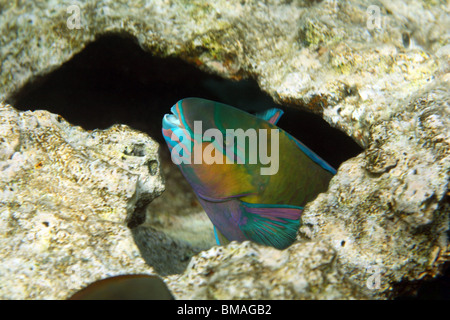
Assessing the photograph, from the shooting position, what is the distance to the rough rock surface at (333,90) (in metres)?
1.42

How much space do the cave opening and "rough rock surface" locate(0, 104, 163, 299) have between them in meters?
0.69

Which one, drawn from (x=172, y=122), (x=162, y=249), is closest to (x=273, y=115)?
(x=172, y=122)

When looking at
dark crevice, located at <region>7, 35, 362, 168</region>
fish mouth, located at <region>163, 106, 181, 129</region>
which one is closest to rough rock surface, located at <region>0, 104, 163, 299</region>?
fish mouth, located at <region>163, 106, 181, 129</region>

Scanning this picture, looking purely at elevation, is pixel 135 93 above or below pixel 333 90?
above

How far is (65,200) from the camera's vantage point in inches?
69.1

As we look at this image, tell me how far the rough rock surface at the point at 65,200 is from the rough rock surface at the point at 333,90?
0.15 ft

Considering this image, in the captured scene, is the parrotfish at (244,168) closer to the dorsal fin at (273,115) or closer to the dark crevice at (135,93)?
the dorsal fin at (273,115)

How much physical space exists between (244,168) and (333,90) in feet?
2.39

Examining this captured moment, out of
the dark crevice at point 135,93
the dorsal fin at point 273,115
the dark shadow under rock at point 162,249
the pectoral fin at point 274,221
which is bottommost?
the dark shadow under rock at point 162,249

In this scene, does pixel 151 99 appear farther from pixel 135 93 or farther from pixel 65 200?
pixel 65 200

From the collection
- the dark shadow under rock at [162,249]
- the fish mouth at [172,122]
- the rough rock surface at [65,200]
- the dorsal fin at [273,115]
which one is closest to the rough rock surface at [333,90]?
the rough rock surface at [65,200]

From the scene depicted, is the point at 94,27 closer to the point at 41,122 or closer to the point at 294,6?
the point at 41,122

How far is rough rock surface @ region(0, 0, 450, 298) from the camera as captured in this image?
4.65 feet

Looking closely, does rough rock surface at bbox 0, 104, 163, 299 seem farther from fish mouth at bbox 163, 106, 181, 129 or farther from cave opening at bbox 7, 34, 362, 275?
cave opening at bbox 7, 34, 362, 275
